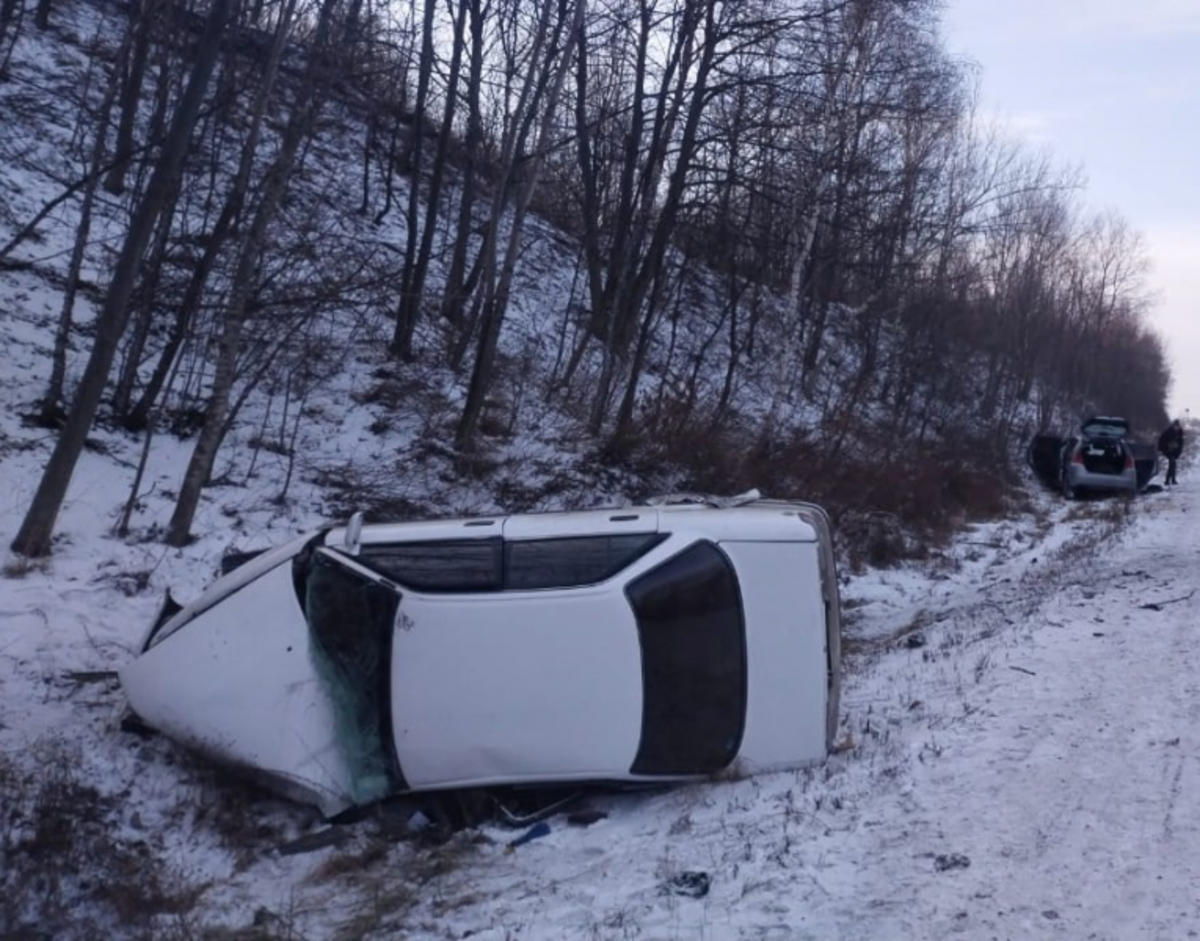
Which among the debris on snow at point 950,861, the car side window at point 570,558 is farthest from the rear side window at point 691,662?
the debris on snow at point 950,861

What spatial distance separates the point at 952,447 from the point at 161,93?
22.1 m

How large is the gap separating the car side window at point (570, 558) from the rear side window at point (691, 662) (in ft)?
0.56

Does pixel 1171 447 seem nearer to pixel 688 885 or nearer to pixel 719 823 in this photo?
pixel 719 823

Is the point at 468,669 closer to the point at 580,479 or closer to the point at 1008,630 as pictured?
the point at 1008,630

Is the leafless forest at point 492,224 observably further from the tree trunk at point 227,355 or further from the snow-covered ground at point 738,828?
the snow-covered ground at point 738,828

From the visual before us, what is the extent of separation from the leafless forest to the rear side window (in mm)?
6092

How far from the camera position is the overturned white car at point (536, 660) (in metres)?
6.57

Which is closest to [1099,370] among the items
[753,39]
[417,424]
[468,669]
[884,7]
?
[884,7]

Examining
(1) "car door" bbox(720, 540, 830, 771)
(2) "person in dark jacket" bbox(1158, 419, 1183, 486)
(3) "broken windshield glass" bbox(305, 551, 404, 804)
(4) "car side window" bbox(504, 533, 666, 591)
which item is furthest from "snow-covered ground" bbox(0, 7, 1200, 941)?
(2) "person in dark jacket" bbox(1158, 419, 1183, 486)

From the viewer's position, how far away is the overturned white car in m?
6.57

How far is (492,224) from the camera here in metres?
17.0

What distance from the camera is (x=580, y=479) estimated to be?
55.7 feet

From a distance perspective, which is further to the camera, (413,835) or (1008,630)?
(1008,630)

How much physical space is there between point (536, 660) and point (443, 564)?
763mm
